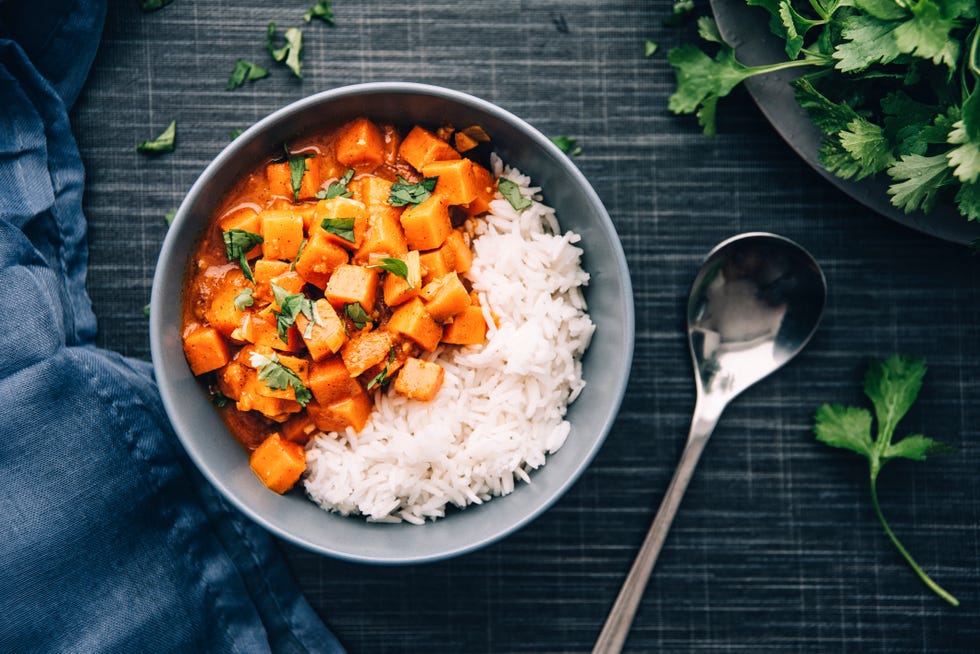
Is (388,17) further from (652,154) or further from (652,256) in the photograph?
(652,256)

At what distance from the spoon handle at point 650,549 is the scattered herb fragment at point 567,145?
0.87 metres

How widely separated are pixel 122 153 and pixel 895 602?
273 centimetres

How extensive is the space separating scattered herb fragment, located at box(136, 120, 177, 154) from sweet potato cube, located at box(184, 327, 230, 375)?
2.09ft

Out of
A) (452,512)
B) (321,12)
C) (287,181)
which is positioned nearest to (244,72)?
(321,12)

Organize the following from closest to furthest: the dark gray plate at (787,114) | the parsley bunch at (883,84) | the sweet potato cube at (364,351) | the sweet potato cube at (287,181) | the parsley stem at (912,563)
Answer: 1. the parsley bunch at (883,84)
2. the sweet potato cube at (364,351)
3. the sweet potato cube at (287,181)
4. the dark gray plate at (787,114)
5. the parsley stem at (912,563)

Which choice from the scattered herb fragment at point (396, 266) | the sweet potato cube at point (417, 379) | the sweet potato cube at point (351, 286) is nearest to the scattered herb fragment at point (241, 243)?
the sweet potato cube at point (351, 286)

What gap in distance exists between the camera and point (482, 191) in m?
2.05

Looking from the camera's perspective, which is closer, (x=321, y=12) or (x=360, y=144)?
(x=360, y=144)

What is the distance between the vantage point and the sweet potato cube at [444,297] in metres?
1.85

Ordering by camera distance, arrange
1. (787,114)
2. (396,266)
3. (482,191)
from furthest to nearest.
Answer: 1. (787,114)
2. (482,191)
3. (396,266)

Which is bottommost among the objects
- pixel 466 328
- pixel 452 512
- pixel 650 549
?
pixel 650 549

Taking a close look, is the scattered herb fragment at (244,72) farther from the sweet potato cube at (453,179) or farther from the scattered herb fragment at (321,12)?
the sweet potato cube at (453,179)

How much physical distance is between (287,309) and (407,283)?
0.30 m

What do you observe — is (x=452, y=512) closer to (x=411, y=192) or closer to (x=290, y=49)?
(x=411, y=192)
